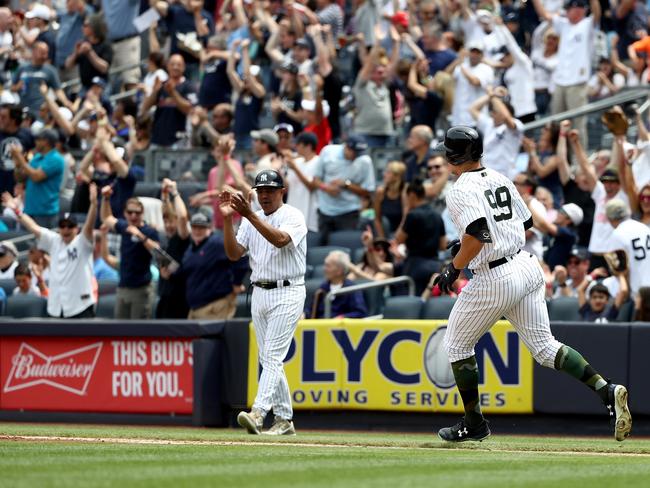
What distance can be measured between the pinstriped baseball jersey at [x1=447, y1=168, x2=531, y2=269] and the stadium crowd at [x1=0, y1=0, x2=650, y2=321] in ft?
13.1

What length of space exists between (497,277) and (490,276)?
47 millimetres

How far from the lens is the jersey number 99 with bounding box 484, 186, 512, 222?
937 centimetres

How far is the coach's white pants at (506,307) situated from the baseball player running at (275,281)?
1.90 meters

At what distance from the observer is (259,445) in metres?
9.80

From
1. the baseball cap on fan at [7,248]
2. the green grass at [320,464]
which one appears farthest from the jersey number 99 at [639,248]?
the baseball cap on fan at [7,248]

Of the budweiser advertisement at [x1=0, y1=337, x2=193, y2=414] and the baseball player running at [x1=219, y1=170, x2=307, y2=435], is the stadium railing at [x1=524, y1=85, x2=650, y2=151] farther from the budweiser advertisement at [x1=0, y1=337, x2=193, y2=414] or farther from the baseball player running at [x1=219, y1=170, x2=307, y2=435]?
the baseball player running at [x1=219, y1=170, x2=307, y2=435]

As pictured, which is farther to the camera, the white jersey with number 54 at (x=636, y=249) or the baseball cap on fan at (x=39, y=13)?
the baseball cap on fan at (x=39, y=13)

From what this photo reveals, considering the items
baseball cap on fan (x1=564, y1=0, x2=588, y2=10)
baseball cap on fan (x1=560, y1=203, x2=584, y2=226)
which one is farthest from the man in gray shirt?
baseball cap on fan (x1=560, y1=203, x2=584, y2=226)

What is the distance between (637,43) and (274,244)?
8.68 m

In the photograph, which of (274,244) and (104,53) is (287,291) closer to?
(274,244)

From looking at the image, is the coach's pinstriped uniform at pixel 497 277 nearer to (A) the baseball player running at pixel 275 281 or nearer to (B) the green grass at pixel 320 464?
(B) the green grass at pixel 320 464

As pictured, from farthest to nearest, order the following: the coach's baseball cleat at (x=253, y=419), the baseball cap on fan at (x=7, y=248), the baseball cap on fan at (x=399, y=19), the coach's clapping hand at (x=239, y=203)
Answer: the baseball cap on fan at (x=399, y=19) → the baseball cap on fan at (x=7, y=248) → the coach's baseball cleat at (x=253, y=419) → the coach's clapping hand at (x=239, y=203)

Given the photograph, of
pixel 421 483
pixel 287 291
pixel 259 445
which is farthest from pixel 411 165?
pixel 421 483

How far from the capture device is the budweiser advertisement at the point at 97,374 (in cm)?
1444
